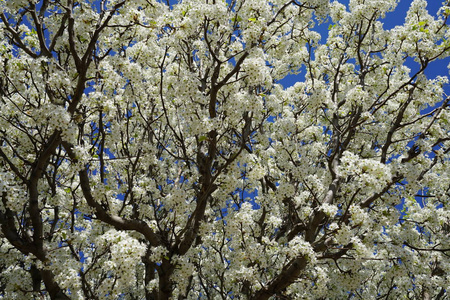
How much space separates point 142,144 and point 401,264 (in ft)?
19.4

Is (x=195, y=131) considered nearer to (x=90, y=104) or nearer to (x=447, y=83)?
(x=90, y=104)

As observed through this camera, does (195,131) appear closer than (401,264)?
Yes

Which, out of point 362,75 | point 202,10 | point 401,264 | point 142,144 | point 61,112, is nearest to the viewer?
point 61,112

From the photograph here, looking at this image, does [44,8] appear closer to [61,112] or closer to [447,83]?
[61,112]

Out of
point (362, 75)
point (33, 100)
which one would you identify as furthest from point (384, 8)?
point (33, 100)

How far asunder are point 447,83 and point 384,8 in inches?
94.6

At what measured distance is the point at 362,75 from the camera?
9898 millimetres

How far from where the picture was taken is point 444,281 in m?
9.99

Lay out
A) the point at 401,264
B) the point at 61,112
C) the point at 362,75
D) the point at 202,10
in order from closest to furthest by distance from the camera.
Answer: the point at 61,112 → the point at 202,10 → the point at 401,264 → the point at 362,75

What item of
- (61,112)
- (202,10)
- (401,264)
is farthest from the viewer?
(401,264)

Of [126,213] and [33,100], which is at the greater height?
[33,100]

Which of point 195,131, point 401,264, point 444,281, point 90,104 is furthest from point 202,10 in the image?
point 444,281

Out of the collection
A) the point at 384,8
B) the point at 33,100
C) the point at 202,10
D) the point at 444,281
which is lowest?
the point at 444,281

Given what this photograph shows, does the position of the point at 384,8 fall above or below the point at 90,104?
above
